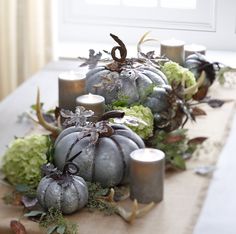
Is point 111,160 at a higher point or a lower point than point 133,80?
lower

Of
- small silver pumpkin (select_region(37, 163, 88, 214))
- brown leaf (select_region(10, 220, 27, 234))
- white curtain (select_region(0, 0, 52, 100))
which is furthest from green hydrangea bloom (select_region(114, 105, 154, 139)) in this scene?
white curtain (select_region(0, 0, 52, 100))

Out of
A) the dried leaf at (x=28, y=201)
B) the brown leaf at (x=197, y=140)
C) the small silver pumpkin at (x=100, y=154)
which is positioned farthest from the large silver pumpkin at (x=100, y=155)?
the brown leaf at (x=197, y=140)

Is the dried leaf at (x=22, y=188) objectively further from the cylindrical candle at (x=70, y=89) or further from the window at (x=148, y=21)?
the window at (x=148, y=21)

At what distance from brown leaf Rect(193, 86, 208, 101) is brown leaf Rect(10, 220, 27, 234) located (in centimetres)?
81

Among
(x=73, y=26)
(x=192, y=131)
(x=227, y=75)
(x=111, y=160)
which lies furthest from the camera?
(x=73, y=26)

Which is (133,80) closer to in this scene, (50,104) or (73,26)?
(50,104)

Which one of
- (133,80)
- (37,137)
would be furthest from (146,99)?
(37,137)

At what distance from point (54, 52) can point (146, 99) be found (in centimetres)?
113

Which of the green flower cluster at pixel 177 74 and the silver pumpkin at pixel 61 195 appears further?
the green flower cluster at pixel 177 74

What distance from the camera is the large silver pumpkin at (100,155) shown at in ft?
4.68

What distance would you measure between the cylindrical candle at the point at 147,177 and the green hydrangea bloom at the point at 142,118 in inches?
7.5

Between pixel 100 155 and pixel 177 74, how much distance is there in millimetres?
525

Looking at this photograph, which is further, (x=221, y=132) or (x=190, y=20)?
(x=190, y=20)

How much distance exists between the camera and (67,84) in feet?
5.84
